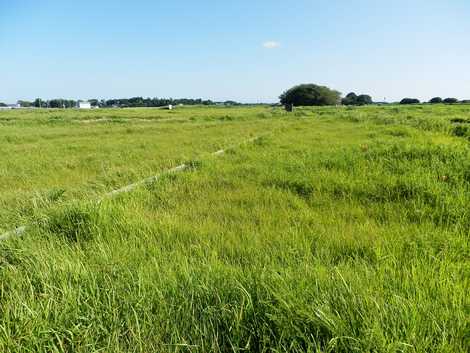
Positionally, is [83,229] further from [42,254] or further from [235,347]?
[235,347]

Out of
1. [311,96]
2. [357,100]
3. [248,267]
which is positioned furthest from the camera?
[357,100]

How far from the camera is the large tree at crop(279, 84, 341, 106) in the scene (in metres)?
86.7

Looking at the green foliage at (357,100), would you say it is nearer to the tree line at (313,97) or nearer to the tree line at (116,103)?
the tree line at (313,97)

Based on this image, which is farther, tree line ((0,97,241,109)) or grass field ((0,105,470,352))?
tree line ((0,97,241,109))

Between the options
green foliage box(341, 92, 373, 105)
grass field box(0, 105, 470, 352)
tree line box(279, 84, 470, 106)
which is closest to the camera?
grass field box(0, 105, 470, 352)

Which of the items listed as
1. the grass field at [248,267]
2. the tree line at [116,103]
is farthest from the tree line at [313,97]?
the grass field at [248,267]

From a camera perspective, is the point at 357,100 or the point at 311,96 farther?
the point at 357,100

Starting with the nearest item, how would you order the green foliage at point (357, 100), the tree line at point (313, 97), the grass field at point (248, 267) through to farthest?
the grass field at point (248, 267), the tree line at point (313, 97), the green foliage at point (357, 100)

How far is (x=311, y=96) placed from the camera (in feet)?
284

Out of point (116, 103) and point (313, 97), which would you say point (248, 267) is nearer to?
point (313, 97)

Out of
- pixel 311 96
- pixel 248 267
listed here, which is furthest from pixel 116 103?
pixel 248 267

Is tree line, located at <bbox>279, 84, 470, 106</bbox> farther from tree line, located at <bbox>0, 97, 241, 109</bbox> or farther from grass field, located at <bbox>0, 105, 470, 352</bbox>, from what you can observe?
grass field, located at <bbox>0, 105, 470, 352</bbox>

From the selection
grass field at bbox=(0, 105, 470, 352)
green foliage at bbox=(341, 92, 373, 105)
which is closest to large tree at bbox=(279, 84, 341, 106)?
green foliage at bbox=(341, 92, 373, 105)

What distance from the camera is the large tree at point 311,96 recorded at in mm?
86688
